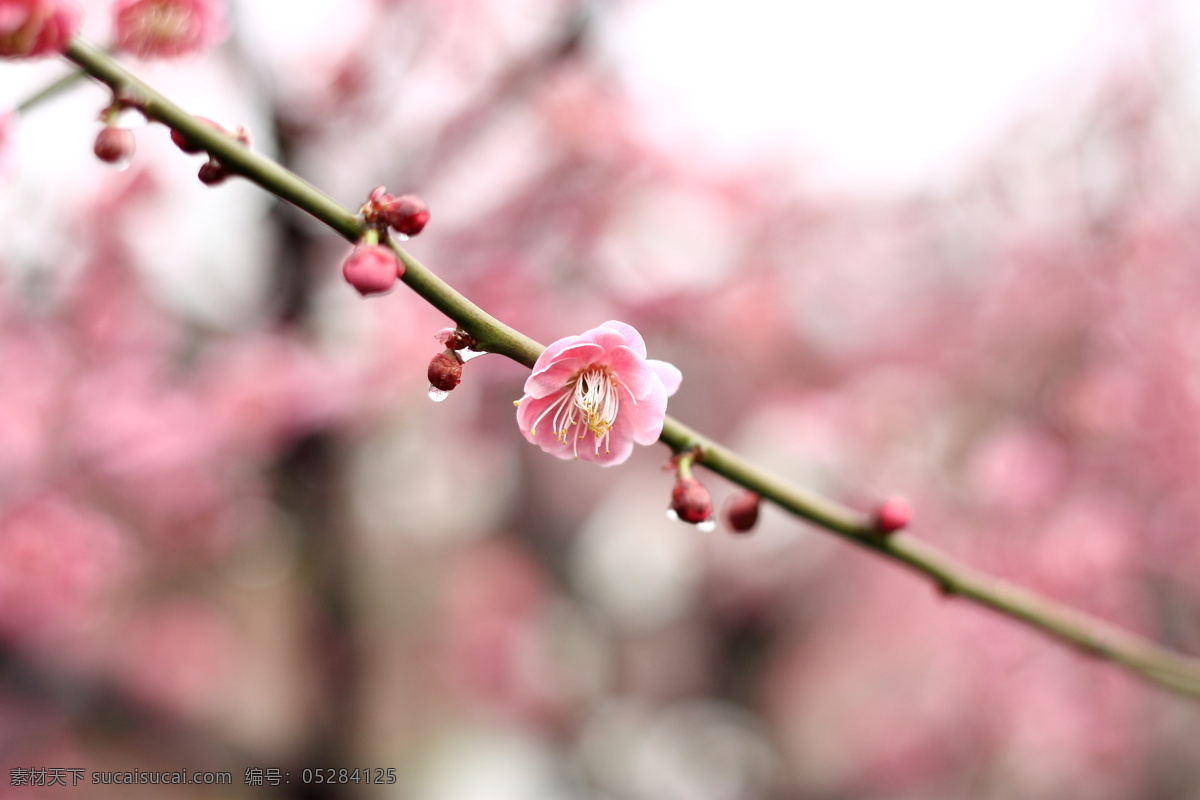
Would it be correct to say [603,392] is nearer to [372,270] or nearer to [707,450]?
[707,450]

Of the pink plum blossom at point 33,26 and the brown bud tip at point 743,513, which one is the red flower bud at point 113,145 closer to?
the pink plum blossom at point 33,26

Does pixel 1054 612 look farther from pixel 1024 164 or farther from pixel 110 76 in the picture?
pixel 1024 164

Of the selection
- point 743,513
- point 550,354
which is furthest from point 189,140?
point 743,513

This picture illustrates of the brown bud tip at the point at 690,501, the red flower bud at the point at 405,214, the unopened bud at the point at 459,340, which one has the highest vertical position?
the red flower bud at the point at 405,214

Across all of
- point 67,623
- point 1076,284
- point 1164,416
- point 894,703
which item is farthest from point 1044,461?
point 67,623

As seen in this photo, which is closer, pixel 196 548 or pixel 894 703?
pixel 196 548

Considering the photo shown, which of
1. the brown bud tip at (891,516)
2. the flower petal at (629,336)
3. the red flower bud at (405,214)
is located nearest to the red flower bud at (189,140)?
the red flower bud at (405,214)

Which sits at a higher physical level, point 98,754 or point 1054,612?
point 98,754
